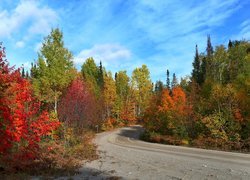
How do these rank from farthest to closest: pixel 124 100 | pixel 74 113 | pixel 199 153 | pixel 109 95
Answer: pixel 124 100 → pixel 109 95 → pixel 74 113 → pixel 199 153

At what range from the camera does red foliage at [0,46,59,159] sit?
13977mm

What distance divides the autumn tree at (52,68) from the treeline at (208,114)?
1426 centimetres

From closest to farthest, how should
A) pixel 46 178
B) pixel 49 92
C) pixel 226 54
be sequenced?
pixel 46 178
pixel 49 92
pixel 226 54

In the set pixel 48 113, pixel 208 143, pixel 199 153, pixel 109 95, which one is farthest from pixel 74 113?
pixel 109 95

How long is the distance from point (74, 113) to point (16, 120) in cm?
1518

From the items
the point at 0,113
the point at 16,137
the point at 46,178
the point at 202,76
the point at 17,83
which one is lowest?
the point at 46,178

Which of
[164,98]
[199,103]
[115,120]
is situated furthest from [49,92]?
[115,120]

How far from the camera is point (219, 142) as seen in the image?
102 feet

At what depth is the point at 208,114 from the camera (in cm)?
3516

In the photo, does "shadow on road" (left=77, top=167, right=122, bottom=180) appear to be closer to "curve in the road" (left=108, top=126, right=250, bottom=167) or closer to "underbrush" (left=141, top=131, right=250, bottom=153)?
"curve in the road" (left=108, top=126, right=250, bottom=167)

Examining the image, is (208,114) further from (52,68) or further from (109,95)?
(109,95)

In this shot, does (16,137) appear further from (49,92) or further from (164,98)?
(164,98)

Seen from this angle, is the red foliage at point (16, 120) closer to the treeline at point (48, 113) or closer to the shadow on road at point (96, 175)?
the treeline at point (48, 113)

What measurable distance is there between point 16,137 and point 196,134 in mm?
26830
